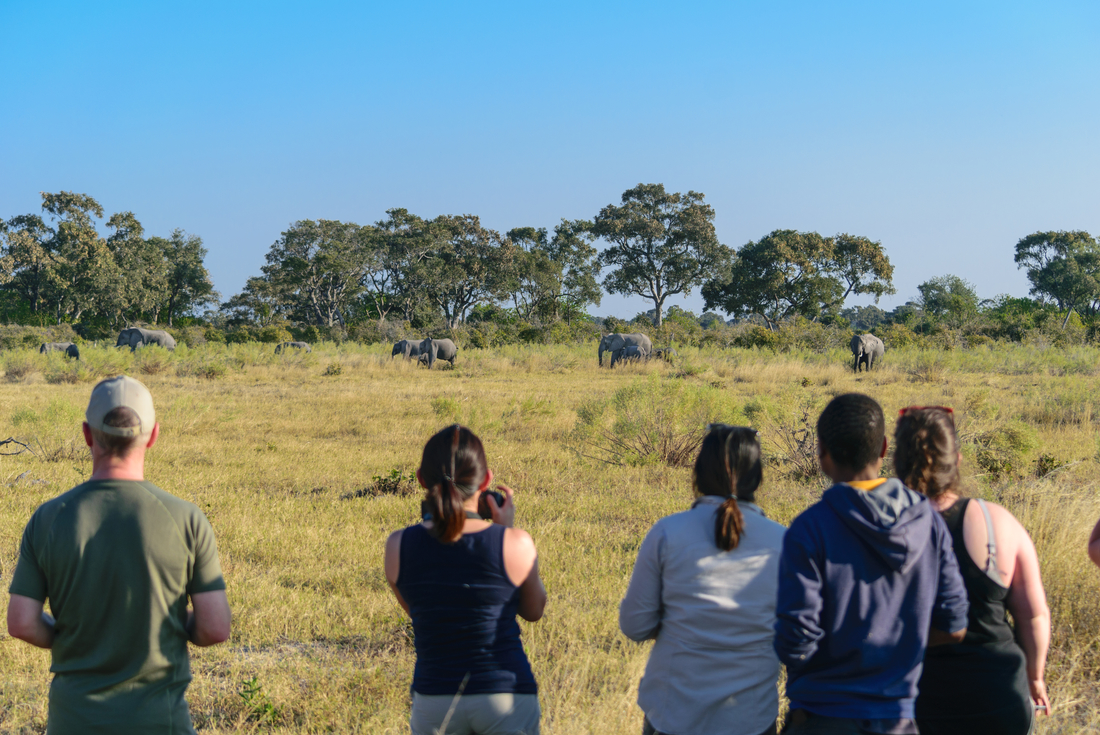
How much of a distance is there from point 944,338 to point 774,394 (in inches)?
743

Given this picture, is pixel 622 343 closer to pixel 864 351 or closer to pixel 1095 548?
pixel 864 351

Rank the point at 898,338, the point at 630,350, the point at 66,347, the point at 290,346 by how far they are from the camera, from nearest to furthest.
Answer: the point at 630,350, the point at 66,347, the point at 290,346, the point at 898,338

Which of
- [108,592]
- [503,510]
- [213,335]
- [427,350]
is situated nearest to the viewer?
[108,592]

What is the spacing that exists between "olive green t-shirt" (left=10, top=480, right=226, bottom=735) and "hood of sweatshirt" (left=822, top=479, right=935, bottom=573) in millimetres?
1844

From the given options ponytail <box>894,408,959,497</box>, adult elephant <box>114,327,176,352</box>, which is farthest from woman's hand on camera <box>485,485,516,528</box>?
adult elephant <box>114,327,176,352</box>

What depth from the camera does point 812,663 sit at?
2.17 m

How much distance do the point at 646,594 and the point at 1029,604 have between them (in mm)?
1120

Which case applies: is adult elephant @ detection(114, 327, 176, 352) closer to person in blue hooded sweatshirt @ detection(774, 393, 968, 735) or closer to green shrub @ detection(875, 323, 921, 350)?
green shrub @ detection(875, 323, 921, 350)

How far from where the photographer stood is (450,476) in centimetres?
232

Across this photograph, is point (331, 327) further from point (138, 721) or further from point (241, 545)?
point (138, 721)

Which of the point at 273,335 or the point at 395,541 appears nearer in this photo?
the point at 395,541

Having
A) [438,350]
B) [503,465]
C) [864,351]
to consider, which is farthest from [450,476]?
[438,350]

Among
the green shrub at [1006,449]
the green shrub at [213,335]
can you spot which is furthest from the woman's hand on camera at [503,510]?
the green shrub at [213,335]

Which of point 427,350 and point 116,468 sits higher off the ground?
point 427,350
